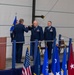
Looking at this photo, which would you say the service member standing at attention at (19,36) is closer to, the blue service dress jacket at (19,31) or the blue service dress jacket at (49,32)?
the blue service dress jacket at (19,31)

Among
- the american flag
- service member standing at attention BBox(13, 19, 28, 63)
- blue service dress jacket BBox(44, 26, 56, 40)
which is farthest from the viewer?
blue service dress jacket BBox(44, 26, 56, 40)

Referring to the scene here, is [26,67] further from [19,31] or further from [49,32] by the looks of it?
[49,32]

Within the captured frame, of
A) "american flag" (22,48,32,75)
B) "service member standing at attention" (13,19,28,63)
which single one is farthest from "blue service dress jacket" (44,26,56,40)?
"american flag" (22,48,32,75)

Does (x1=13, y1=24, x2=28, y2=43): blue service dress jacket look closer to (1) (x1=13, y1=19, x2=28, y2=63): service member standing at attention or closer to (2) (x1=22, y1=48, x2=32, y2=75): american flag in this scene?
(1) (x1=13, y1=19, x2=28, y2=63): service member standing at attention

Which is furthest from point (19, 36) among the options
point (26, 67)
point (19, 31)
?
point (26, 67)

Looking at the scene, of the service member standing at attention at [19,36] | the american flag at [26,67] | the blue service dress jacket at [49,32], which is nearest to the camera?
the american flag at [26,67]

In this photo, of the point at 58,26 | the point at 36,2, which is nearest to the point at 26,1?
the point at 36,2

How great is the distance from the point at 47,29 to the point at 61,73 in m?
2.42

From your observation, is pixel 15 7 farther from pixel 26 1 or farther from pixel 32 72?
pixel 32 72

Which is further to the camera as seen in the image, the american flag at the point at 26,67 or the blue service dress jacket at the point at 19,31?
the blue service dress jacket at the point at 19,31

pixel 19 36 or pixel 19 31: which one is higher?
pixel 19 31

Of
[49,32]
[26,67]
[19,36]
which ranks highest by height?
[49,32]

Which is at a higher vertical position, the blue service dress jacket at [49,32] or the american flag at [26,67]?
the blue service dress jacket at [49,32]

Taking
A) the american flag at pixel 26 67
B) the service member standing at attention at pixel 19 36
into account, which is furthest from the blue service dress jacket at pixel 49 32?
the american flag at pixel 26 67
